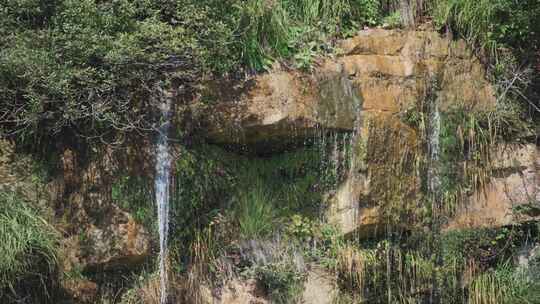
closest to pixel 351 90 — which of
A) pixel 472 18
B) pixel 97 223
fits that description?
pixel 472 18

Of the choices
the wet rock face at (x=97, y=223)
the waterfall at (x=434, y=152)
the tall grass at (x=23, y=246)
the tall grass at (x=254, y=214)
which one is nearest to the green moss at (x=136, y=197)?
the wet rock face at (x=97, y=223)

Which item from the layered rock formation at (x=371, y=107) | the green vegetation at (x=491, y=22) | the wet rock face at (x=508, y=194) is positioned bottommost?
the wet rock face at (x=508, y=194)

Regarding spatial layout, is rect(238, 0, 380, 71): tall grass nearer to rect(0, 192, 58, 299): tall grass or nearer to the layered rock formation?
the layered rock formation

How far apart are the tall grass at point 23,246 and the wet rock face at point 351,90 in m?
1.60

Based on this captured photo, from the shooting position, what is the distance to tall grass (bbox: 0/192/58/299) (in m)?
6.15

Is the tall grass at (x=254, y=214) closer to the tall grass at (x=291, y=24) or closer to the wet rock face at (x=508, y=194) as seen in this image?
the tall grass at (x=291, y=24)

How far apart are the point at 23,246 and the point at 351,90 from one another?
3.21 meters

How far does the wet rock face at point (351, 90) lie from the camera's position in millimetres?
6969

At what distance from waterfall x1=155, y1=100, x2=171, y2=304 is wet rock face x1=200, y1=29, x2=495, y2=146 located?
333 mm

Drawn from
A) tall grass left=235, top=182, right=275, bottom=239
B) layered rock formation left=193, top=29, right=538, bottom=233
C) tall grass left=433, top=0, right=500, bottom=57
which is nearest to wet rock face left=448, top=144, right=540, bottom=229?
layered rock formation left=193, top=29, right=538, bottom=233

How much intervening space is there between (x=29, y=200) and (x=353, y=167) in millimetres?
2845

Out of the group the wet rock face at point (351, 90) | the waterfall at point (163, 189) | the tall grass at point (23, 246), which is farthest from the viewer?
the wet rock face at point (351, 90)

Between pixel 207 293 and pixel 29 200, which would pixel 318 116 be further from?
pixel 29 200

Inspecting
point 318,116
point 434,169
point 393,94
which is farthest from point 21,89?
point 434,169
